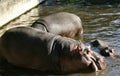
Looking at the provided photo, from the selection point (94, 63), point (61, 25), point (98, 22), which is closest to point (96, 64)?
point (94, 63)

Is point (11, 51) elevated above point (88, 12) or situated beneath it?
elevated above

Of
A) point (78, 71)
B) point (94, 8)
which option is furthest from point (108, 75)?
point (94, 8)

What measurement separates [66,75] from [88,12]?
22.1 feet

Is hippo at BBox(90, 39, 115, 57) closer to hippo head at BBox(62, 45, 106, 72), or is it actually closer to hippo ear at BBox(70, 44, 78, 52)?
hippo head at BBox(62, 45, 106, 72)

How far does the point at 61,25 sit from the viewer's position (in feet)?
31.9

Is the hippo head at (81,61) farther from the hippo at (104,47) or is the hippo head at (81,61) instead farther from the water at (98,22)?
the hippo at (104,47)

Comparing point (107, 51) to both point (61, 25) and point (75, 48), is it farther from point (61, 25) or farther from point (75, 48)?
point (61, 25)

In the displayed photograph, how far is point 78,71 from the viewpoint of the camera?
7.20 metres

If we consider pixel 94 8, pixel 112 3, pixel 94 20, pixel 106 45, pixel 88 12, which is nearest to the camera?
pixel 106 45

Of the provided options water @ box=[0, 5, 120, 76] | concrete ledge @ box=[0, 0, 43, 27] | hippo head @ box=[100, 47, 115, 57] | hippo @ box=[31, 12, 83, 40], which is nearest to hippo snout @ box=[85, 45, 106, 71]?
water @ box=[0, 5, 120, 76]

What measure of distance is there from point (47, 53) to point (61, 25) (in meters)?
2.58

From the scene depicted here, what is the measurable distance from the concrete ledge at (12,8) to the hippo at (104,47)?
3.96 m

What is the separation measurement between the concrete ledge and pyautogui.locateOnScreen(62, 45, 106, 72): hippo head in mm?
4890

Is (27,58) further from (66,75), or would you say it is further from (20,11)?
(20,11)
